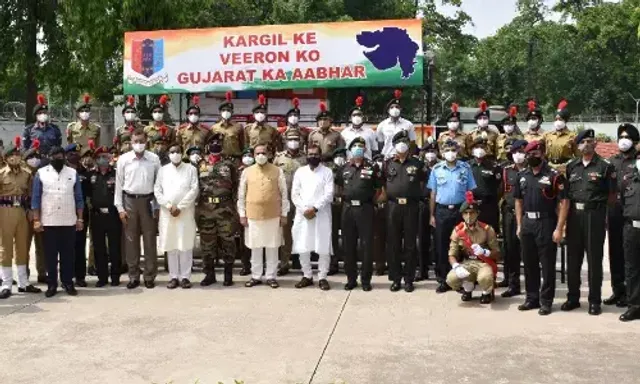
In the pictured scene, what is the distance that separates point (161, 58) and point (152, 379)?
24.5 ft

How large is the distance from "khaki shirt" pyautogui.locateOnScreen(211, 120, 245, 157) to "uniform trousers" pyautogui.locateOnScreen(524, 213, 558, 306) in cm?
428

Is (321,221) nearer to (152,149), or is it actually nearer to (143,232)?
(143,232)

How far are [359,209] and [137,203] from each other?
Result: 2.62 meters

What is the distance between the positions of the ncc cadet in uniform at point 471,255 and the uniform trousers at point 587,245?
81 cm

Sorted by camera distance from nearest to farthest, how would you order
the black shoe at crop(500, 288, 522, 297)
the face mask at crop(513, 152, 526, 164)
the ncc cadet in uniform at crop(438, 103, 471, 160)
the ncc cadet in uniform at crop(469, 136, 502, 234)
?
the face mask at crop(513, 152, 526, 164), the black shoe at crop(500, 288, 522, 297), the ncc cadet in uniform at crop(469, 136, 502, 234), the ncc cadet in uniform at crop(438, 103, 471, 160)

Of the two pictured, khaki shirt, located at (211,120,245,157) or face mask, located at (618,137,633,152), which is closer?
face mask, located at (618,137,633,152)

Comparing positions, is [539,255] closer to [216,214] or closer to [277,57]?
[216,214]

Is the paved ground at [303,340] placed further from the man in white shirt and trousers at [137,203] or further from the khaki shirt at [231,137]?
the khaki shirt at [231,137]

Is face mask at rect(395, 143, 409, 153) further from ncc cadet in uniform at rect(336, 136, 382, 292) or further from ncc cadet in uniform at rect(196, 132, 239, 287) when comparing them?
ncc cadet in uniform at rect(196, 132, 239, 287)

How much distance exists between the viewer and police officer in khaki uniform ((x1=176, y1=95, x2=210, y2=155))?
1003 centimetres

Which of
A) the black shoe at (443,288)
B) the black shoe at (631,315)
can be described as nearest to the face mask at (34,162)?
the black shoe at (443,288)

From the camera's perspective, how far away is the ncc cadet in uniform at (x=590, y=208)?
708cm

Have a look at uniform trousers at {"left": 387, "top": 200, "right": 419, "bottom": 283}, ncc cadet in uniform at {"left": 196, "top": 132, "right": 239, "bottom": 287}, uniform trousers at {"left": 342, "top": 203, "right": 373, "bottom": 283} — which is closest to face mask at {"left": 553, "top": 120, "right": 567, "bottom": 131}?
uniform trousers at {"left": 387, "top": 200, "right": 419, "bottom": 283}

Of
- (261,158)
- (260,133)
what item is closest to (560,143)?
(261,158)
